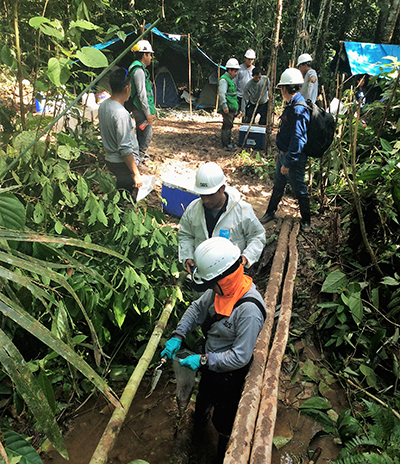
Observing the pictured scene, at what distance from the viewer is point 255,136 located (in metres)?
8.53

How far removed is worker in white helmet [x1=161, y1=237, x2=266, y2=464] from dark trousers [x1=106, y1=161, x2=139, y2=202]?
2412mm

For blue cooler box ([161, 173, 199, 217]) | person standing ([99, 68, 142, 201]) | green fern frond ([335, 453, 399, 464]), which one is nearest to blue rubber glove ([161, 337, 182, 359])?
green fern frond ([335, 453, 399, 464])

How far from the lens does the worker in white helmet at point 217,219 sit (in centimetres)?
308

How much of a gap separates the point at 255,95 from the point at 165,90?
5.86 metres

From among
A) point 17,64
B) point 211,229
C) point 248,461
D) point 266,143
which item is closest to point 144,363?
point 248,461

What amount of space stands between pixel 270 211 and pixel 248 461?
13.4 ft

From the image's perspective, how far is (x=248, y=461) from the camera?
200 cm

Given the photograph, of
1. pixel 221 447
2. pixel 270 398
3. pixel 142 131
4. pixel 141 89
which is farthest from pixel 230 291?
pixel 142 131

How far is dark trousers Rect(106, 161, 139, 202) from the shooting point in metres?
4.48

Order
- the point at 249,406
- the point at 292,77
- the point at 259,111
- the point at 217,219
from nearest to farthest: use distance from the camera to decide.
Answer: the point at 249,406
the point at 217,219
the point at 292,77
the point at 259,111

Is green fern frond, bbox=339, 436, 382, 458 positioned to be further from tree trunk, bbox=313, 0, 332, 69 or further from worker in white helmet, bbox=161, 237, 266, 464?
tree trunk, bbox=313, 0, 332, 69

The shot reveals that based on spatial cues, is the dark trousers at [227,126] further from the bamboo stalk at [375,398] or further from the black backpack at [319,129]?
the bamboo stalk at [375,398]

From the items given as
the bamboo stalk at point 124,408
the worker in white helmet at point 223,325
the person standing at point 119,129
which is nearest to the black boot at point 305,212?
the person standing at point 119,129

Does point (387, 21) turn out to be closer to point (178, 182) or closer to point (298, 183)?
point (298, 183)
